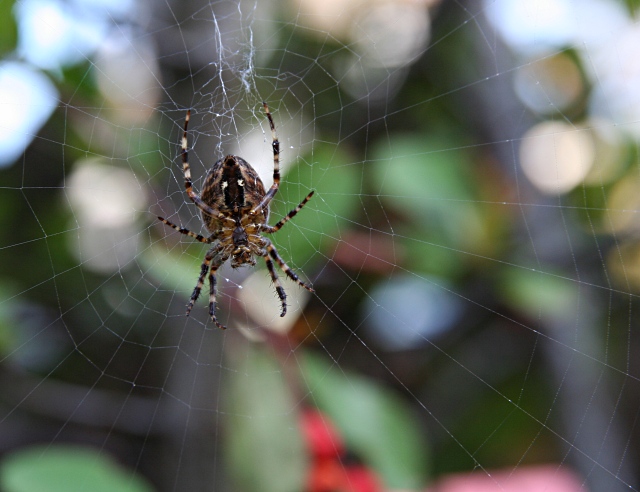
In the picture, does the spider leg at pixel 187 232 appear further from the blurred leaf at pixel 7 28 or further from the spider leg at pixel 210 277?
the blurred leaf at pixel 7 28

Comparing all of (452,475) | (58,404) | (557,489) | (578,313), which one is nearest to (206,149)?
(58,404)

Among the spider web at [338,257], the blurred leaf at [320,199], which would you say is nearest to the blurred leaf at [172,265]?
the spider web at [338,257]

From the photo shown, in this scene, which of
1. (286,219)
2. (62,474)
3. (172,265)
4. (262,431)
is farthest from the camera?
(286,219)

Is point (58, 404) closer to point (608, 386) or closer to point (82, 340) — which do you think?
point (82, 340)

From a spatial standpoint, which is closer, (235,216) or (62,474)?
(62,474)

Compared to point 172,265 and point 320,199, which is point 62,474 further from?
point 320,199

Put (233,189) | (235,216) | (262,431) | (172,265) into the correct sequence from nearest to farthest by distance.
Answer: (262,431)
(172,265)
(233,189)
(235,216)

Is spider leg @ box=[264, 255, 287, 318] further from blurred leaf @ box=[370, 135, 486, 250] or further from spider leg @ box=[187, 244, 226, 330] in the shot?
blurred leaf @ box=[370, 135, 486, 250]

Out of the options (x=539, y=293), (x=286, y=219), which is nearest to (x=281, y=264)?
(x=286, y=219)
